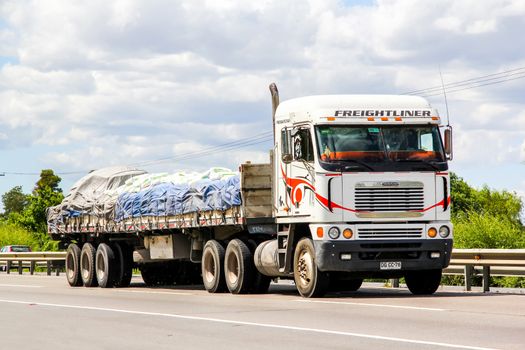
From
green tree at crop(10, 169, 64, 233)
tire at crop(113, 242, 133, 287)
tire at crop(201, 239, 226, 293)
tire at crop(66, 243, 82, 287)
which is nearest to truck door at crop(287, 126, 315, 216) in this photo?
tire at crop(201, 239, 226, 293)

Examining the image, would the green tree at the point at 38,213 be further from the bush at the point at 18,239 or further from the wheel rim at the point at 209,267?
the wheel rim at the point at 209,267

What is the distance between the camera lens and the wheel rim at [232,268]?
75.2 feet

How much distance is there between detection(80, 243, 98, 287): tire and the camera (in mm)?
29969

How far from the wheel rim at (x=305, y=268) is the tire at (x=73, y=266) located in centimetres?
1163

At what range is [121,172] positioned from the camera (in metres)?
31.8

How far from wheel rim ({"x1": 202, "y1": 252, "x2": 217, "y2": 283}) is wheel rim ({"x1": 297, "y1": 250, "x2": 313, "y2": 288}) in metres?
3.61

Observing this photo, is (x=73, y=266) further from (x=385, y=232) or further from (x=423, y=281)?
(x=385, y=232)

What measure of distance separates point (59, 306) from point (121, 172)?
1262 centimetres

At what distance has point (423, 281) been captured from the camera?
21.2m

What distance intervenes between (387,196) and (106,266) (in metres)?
11.0

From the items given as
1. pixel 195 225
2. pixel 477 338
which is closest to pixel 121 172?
pixel 195 225

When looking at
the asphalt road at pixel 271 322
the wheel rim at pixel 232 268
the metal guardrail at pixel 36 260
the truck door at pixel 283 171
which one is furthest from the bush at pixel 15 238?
the asphalt road at pixel 271 322

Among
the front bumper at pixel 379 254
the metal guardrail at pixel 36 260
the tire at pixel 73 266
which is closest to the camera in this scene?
the front bumper at pixel 379 254

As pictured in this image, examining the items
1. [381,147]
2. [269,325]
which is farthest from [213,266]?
[269,325]
